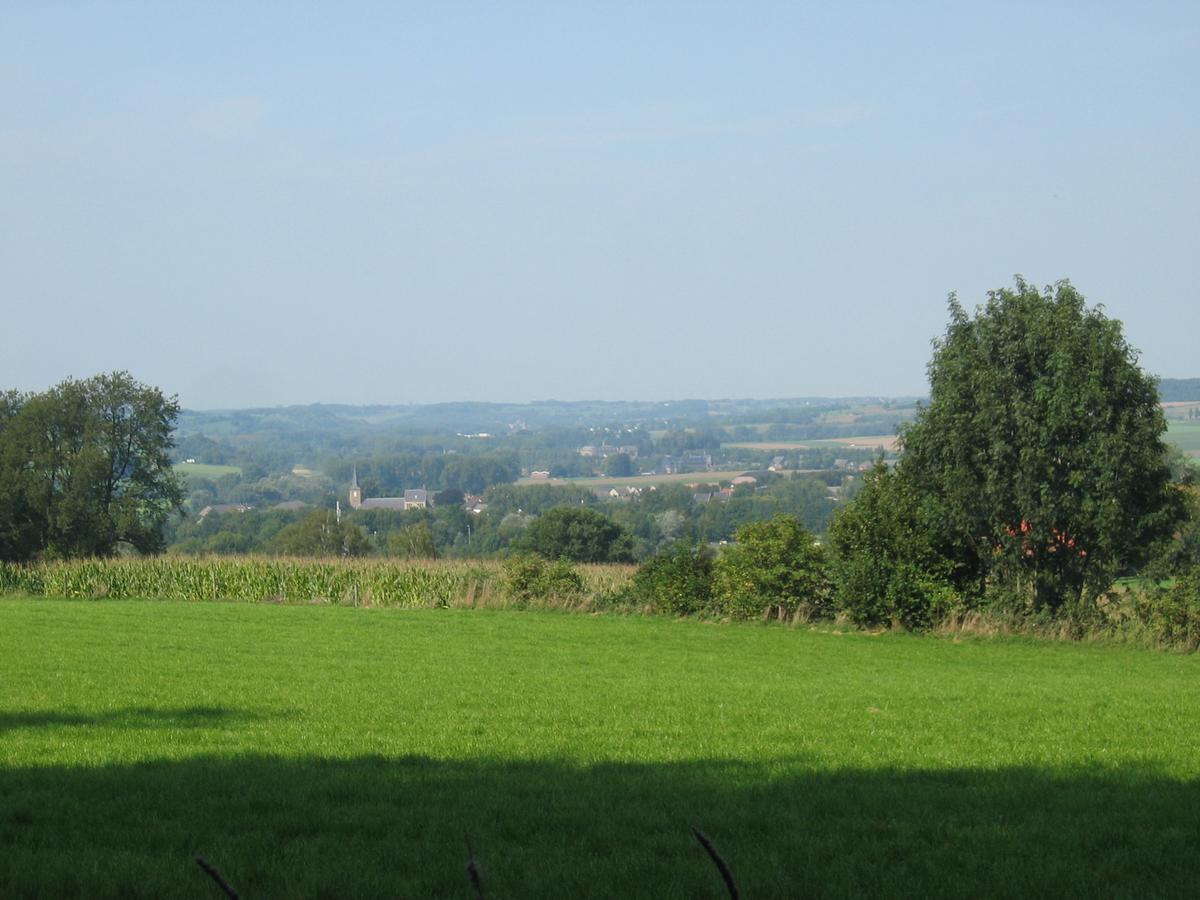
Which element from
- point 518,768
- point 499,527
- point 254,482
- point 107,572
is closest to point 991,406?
point 518,768

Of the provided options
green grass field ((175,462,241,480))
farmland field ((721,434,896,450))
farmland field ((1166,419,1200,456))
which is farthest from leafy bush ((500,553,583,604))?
green grass field ((175,462,241,480))

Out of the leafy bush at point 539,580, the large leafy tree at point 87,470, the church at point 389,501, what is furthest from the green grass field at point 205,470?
the leafy bush at point 539,580

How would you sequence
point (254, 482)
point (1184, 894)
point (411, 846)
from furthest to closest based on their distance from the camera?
1. point (254, 482)
2. point (411, 846)
3. point (1184, 894)

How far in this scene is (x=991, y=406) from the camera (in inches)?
1107

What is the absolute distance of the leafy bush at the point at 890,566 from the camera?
96.4 ft

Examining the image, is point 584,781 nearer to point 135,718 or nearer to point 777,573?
point 135,718

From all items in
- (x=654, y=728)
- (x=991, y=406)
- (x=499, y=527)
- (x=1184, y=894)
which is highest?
(x=991, y=406)

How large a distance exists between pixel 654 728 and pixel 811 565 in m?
19.6

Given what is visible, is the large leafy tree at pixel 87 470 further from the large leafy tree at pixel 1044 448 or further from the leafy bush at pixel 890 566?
the large leafy tree at pixel 1044 448

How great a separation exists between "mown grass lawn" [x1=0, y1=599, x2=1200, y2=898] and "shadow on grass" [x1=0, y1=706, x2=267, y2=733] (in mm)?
59

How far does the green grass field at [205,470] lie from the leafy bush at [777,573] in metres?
146

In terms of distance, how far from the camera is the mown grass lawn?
21.5ft

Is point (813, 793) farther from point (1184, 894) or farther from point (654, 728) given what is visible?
point (654, 728)

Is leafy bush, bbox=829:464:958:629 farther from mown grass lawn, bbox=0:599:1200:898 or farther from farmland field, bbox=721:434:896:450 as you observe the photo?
farmland field, bbox=721:434:896:450
